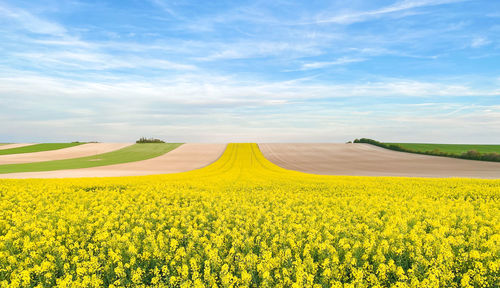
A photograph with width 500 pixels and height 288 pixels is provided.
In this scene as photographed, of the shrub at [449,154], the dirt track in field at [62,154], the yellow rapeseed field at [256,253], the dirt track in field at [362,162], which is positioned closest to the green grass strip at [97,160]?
the dirt track in field at [62,154]

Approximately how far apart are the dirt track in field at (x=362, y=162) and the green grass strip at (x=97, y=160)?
1114 inches

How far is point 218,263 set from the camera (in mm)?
5863

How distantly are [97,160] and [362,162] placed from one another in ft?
172

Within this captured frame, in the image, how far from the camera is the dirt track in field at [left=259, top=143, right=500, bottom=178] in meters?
44.8

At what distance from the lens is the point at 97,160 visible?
60000mm

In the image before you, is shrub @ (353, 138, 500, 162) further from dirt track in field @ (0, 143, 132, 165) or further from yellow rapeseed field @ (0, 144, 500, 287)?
dirt track in field @ (0, 143, 132, 165)

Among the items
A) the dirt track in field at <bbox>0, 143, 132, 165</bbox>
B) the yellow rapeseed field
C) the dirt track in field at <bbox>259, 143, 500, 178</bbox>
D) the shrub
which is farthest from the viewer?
the dirt track in field at <bbox>0, 143, 132, 165</bbox>

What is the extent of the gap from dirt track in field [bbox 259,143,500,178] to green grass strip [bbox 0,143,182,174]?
92.9 ft

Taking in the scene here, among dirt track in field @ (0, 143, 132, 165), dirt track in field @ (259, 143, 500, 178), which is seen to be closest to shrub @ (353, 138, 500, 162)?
dirt track in field @ (259, 143, 500, 178)

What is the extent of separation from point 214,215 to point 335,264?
220 inches

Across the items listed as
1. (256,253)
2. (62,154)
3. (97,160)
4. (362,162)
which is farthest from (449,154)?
(62,154)

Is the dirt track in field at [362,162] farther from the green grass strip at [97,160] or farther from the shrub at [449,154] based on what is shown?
A: the green grass strip at [97,160]

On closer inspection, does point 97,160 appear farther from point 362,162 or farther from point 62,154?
point 362,162

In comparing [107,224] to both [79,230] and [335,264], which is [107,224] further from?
[335,264]
